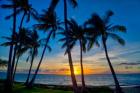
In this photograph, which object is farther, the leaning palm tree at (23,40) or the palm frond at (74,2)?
the leaning palm tree at (23,40)

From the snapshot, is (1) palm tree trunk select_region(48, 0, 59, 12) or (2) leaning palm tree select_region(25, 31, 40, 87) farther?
(2) leaning palm tree select_region(25, 31, 40, 87)

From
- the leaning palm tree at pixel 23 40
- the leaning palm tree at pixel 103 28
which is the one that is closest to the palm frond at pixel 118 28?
the leaning palm tree at pixel 103 28

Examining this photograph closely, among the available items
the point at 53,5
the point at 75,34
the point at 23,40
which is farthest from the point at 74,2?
the point at 23,40

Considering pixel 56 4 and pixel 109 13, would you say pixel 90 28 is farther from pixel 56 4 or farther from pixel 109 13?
pixel 56 4

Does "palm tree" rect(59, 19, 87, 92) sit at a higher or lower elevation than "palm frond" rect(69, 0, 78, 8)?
lower

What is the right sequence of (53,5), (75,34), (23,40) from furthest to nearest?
(23,40) < (75,34) < (53,5)

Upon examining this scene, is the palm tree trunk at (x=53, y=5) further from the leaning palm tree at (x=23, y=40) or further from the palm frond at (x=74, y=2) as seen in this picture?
the leaning palm tree at (x=23, y=40)

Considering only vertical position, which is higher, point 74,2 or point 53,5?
point 74,2

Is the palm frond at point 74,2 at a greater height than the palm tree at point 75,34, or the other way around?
the palm frond at point 74,2

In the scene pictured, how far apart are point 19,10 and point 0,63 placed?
71.6 feet

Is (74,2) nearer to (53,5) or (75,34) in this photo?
(53,5)

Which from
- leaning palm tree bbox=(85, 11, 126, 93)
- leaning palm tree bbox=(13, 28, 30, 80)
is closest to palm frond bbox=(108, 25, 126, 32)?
leaning palm tree bbox=(85, 11, 126, 93)

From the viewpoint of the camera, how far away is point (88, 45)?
35156 mm

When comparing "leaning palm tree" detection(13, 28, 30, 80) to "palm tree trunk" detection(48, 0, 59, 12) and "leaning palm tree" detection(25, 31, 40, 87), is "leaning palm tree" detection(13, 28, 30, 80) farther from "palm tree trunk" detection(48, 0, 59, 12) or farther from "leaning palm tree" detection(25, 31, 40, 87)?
"palm tree trunk" detection(48, 0, 59, 12)
